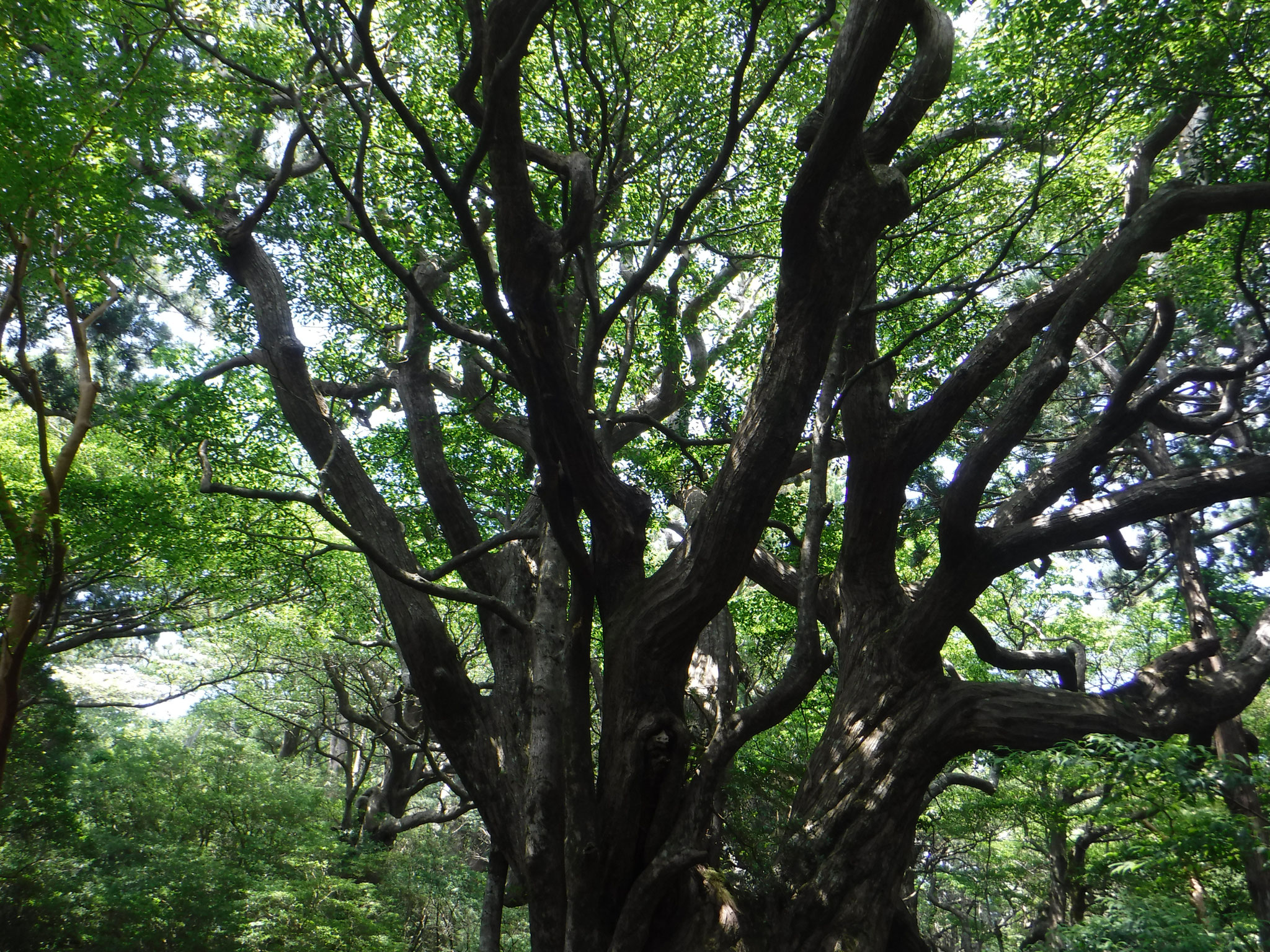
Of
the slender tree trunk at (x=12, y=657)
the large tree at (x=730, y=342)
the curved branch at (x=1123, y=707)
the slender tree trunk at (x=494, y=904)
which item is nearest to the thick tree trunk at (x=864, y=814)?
the large tree at (x=730, y=342)

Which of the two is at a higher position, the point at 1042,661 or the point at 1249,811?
the point at 1042,661

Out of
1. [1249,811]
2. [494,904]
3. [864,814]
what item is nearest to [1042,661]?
[1249,811]

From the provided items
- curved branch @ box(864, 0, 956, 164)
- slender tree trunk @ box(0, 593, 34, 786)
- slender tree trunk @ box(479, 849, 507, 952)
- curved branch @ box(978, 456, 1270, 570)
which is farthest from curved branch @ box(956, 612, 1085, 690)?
slender tree trunk @ box(0, 593, 34, 786)

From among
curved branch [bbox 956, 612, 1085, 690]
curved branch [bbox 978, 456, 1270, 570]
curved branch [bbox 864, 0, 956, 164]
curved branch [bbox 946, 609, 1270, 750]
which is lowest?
curved branch [bbox 946, 609, 1270, 750]

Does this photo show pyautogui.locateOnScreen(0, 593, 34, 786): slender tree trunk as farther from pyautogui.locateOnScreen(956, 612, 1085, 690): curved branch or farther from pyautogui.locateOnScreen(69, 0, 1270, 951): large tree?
pyautogui.locateOnScreen(956, 612, 1085, 690): curved branch

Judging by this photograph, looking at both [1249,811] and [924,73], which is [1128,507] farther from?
[924,73]

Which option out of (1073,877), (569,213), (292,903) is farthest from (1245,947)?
(292,903)

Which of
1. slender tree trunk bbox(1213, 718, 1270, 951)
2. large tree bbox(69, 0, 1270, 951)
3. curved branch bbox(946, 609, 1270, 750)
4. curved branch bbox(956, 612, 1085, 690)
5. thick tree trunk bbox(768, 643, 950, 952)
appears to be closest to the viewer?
slender tree trunk bbox(1213, 718, 1270, 951)

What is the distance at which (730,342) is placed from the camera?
25.0ft

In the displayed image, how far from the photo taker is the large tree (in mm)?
3822

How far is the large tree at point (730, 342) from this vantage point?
3.82 meters

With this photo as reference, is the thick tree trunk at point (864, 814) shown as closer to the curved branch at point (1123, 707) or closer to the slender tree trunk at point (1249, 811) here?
the curved branch at point (1123, 707)

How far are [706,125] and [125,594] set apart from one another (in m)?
12.4

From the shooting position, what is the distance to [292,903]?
25.6 feet
